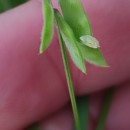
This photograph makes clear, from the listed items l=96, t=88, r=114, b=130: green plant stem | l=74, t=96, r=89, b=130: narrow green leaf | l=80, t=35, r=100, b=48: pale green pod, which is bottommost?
l=96, t=88, r=114, b=130: green plant stem

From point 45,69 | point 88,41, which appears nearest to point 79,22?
point 88,41

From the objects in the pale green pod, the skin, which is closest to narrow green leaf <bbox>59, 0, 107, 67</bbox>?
the pale green pod

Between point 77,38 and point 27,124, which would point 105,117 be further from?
point 77,38

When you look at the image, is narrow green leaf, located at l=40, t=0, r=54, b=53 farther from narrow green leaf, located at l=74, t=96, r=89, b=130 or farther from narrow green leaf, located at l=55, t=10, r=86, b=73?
narrow green leaf, located at l=74, t=96, r=89, b=130

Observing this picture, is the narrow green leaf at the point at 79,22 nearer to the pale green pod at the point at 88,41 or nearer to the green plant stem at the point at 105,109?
the pale green pod at the point at 88,41

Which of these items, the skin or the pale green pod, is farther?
the skin

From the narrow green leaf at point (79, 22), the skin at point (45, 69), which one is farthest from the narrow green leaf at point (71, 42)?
the skin at point (45, 69)
